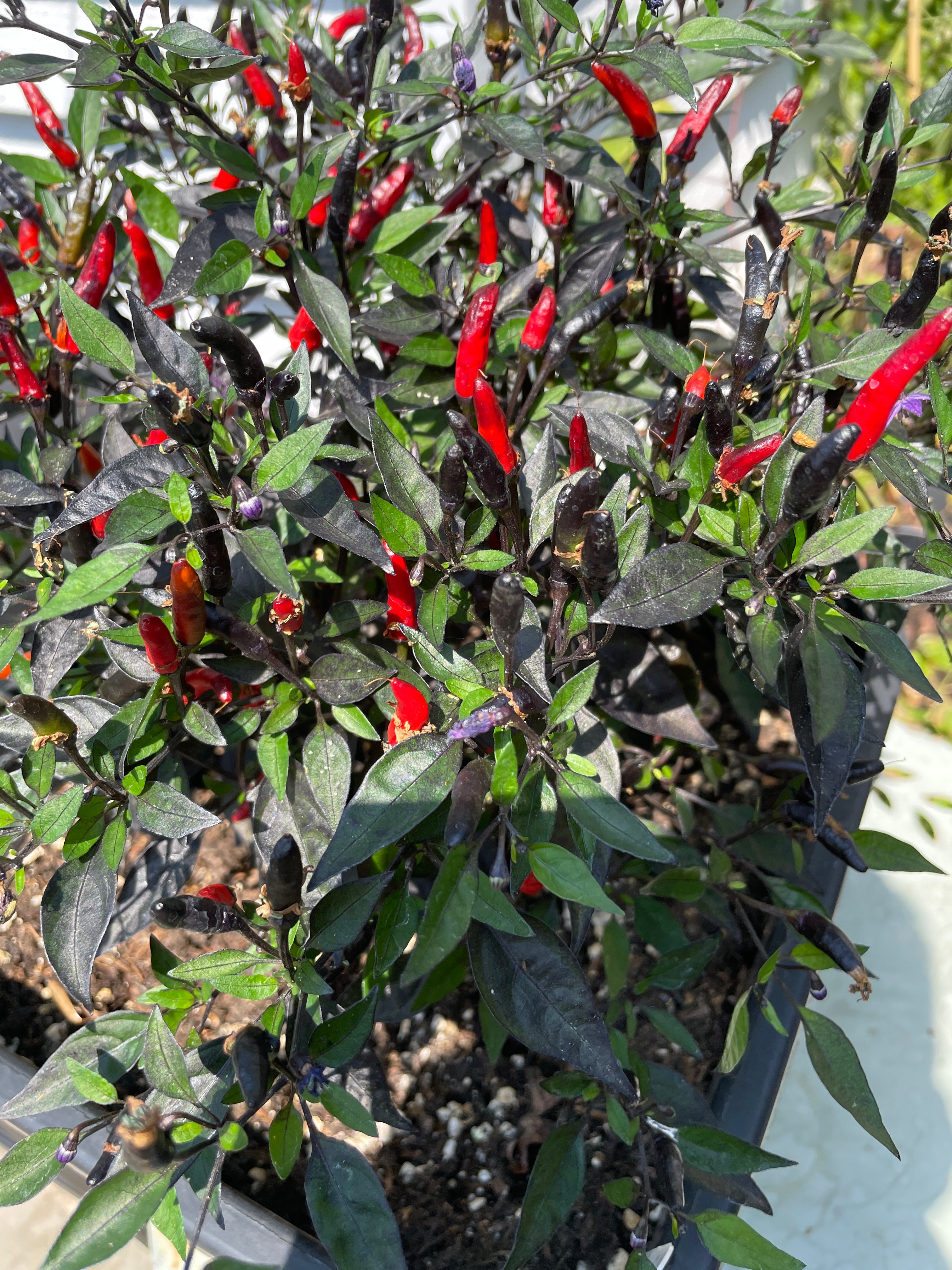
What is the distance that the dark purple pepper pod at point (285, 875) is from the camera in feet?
2.01

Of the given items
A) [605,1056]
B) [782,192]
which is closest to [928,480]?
[782,192]

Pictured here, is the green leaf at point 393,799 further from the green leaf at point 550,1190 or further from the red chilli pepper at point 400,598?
the green leaf at point 550,1190

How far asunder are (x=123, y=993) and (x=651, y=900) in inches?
21.2

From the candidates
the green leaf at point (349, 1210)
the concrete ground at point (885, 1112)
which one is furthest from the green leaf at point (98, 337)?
the concrete ground at point (885, 1112)

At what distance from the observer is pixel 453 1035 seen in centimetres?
98

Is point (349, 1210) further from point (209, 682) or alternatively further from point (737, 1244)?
point (209, 682)

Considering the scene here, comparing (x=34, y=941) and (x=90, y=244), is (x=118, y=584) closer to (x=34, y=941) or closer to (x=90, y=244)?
(x=90, y=244)

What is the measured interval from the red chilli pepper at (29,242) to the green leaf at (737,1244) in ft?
2.02

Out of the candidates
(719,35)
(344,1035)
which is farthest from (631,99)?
(344,1035)

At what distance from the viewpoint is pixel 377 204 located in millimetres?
865

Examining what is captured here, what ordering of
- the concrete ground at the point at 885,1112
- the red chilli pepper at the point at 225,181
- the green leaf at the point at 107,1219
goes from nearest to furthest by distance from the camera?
the green leaf at the point at 107,1219 < the red chilli pepper at the point at 225,181 < the concrete ground at the point at 885,1112

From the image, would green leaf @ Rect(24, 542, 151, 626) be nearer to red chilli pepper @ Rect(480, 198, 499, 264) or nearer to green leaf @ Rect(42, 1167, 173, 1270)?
green leaf @ Rect(42, 1167, 173, 1270)

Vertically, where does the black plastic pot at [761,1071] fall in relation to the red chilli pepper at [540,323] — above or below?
below

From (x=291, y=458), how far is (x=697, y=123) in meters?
0.55
